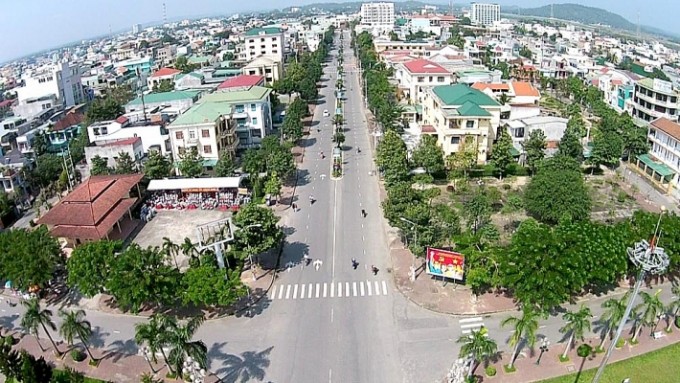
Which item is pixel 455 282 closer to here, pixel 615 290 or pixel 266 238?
pixel 615 290

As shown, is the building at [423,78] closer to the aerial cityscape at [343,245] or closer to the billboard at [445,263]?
the aerial cityscape at [343,245]

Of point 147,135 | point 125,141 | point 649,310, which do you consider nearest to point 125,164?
point 125,141

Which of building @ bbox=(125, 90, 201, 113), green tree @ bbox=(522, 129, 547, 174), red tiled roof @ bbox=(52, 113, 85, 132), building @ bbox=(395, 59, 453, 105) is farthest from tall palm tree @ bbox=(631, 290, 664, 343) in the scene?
red tiled roof @ bbox=(52, 113, 85, 132)

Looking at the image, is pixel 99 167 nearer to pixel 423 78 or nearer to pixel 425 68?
pixel 423 78

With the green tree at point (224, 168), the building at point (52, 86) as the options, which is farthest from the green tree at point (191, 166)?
the building at point (52, 86)

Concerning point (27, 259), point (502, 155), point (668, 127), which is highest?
point (668, 127)

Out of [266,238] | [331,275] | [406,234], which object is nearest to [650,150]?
[406,234]
